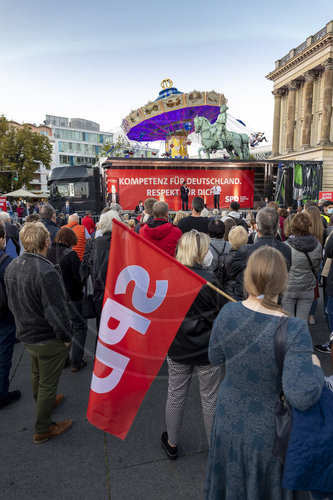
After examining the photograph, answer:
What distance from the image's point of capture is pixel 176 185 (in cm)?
2025

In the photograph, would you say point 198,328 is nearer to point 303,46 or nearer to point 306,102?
point 306,102

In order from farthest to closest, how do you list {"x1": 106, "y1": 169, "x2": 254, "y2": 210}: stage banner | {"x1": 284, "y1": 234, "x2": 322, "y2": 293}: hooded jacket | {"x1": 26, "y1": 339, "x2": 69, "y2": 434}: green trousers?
1. {"x1": 106, "y1": 169, "x2": 254, "y2": 210}: stage banner
2. {"x1": 284, "y1": 234, "x2": 322, "y2": 293}: hooded jacket
3. {"x1": 26, "y1": 339, "x2": 69, "y2": 434}: green trousers

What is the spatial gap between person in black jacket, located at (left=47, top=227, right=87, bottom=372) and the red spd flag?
187 cm

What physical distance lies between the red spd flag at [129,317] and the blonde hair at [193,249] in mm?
348

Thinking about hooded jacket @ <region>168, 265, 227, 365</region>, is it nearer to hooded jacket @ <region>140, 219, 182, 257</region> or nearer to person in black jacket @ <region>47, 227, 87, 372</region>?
hooded jacket @ <region>140, 219, 182, 257</region>

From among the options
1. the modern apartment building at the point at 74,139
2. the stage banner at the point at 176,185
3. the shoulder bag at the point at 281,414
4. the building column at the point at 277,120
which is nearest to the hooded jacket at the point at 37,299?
the shoulder bag at the point at 281,414

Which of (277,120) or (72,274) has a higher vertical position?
(277,120)

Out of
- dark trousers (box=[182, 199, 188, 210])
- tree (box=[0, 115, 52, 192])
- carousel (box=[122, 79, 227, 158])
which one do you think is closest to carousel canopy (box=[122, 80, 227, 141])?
carousel (box=[122, 79, 227, 158])

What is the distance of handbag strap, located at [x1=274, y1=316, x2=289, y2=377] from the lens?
152 centimetres

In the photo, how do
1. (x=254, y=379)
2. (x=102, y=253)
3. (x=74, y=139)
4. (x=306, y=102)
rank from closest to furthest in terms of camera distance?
(x=254, y=379)
(x=102, y=253)
(x=306, y=102)
(x=74, y=139)

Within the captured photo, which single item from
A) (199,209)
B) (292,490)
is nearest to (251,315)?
(292,490)

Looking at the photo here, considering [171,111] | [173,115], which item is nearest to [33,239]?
[171,111]

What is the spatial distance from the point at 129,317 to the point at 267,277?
1024 millimetres

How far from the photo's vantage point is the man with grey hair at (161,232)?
4.22 m
